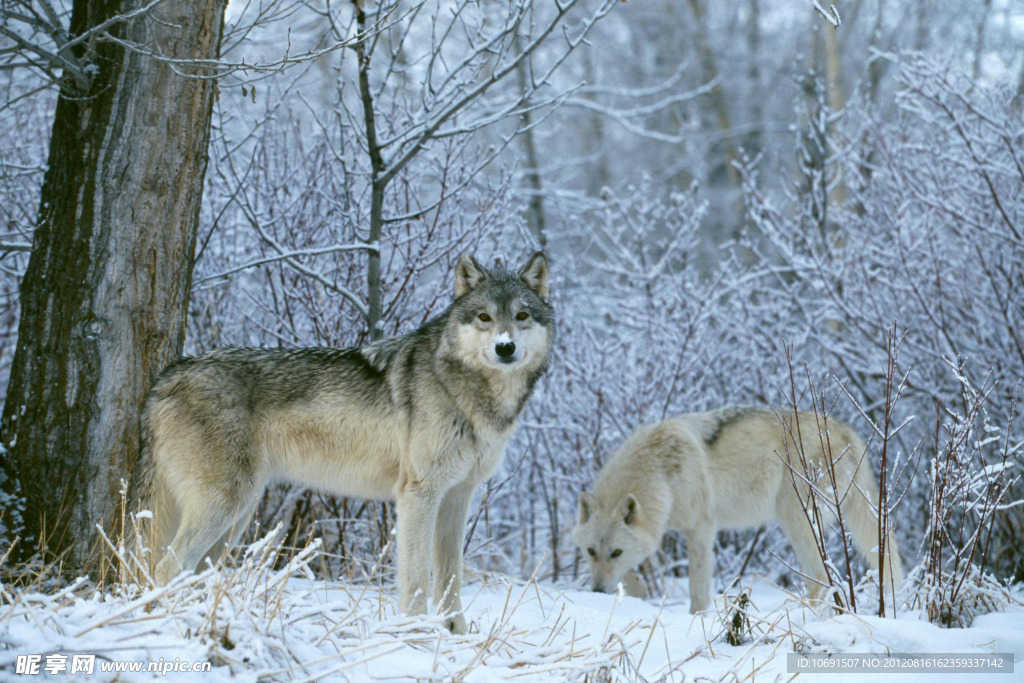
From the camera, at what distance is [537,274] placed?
16.2ft

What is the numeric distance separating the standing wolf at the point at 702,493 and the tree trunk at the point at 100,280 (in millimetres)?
3522

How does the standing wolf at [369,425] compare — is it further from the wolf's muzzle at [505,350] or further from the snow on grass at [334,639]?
the snow on grass at [334,639]

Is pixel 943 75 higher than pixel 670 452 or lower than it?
higher

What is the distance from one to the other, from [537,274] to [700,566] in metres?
2.94

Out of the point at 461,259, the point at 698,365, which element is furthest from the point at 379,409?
the point at 698,365

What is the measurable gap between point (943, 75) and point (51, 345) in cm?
690

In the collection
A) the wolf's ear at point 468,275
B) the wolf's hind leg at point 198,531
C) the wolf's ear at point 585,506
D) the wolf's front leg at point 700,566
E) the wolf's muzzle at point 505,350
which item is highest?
the wolf's ear at point 468,275

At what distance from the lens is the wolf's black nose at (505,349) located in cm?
441

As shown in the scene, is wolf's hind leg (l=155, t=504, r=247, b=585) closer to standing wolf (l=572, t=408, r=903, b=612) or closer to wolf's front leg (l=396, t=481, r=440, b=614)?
wolf's front leg (l=396, t=481, r=440, b=614)

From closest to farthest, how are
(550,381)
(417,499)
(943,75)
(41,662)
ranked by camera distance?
(41,662) → (417,499) → (943,75) → (550,381)

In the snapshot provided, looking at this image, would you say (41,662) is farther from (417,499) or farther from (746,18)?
(746,18)

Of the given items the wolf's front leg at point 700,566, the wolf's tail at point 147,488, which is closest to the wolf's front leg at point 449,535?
the wolf's tail at point 147,488

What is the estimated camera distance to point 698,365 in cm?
875

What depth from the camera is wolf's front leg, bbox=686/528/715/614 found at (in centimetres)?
656
